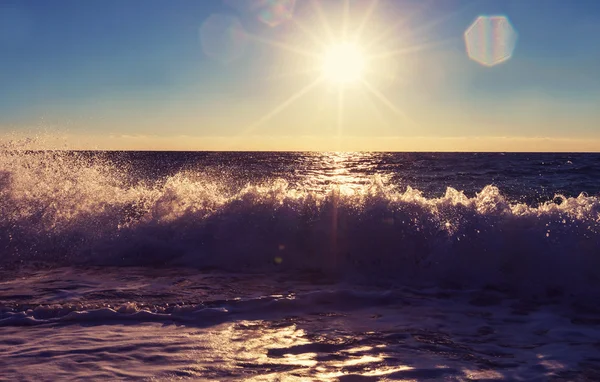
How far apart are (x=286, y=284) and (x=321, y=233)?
255 cm

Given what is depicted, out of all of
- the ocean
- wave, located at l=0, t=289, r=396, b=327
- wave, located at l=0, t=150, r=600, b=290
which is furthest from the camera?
wave, located at l=0, t=150, r=600, b=290

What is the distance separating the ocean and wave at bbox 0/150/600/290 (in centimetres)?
4

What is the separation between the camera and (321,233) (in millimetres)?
10039

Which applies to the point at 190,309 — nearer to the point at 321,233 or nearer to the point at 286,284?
the point at 286,284

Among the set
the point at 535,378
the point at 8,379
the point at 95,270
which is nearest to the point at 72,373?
the point at 8,379

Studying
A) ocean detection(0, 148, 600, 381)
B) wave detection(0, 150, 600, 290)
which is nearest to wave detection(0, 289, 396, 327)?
ocean detection(0, 148, 600, 381)

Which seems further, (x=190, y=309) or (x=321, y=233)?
(x=321, y=233)

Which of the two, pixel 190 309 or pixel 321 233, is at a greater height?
pixel 321 233

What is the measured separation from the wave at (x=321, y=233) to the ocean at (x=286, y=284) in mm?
38

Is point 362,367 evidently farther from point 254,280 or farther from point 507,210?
point 507,210

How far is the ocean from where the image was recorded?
4.45 metres

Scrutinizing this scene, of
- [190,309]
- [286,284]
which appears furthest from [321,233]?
[190,309]

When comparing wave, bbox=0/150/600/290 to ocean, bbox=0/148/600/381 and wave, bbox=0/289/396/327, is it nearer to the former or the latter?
ocean, bbox=0/148/600/381

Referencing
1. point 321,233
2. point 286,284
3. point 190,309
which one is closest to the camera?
point 190,309
